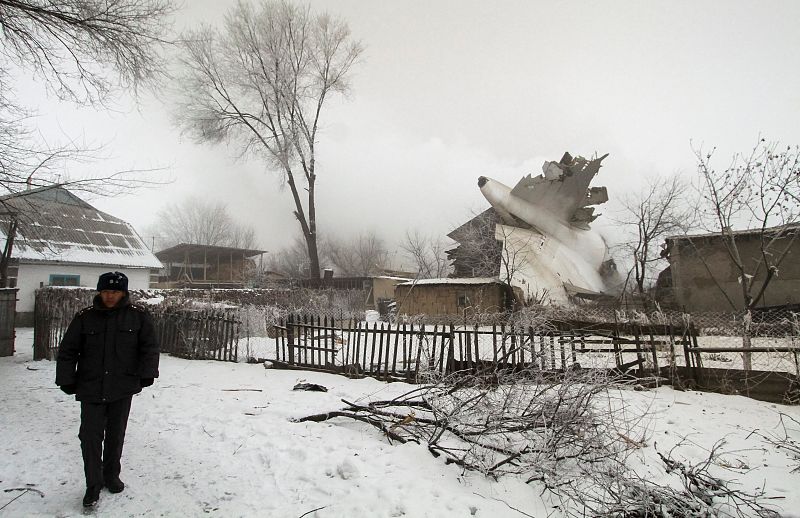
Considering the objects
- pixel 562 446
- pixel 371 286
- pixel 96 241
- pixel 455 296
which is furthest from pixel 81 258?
pixel 562 446

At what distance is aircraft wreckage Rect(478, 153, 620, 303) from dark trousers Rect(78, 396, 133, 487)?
19810 millimetres

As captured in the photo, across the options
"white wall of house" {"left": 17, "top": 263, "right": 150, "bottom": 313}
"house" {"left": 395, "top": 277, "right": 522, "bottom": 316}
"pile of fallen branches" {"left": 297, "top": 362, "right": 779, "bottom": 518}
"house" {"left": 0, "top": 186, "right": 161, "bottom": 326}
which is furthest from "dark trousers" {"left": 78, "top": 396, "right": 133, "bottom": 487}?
"white wall of house" {"left": 17, "top": 263, "right": 150, "bottom": 313}

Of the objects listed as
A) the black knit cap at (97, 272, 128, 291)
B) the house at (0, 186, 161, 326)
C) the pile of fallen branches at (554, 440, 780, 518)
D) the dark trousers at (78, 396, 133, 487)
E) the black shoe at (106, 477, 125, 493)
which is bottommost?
the pile of fallen branches at (554, 440, 780, 518)

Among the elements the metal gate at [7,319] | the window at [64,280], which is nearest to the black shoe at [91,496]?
the metal gate at [7,319]

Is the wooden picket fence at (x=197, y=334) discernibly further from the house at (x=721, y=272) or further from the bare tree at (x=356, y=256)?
the bare tree at (x=356, y=256)

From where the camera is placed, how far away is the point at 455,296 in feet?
72.9

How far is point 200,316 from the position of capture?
35.2 ft

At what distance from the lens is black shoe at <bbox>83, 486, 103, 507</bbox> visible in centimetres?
302

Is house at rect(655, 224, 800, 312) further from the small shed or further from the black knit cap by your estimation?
the black knit cap

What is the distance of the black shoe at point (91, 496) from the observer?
302 centimetres

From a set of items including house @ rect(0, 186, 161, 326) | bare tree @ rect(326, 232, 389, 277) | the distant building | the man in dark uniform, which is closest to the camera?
the man in dark uniform

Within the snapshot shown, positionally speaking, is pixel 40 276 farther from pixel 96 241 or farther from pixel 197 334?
pixel 197 334

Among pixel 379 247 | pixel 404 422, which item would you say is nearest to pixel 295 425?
pixel 404 422

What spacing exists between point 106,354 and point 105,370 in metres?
0.13
